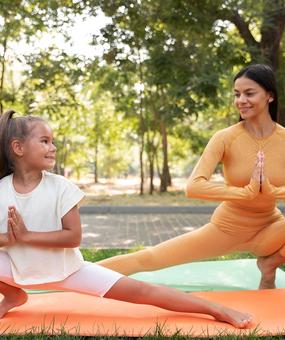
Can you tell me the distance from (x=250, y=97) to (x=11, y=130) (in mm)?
1541

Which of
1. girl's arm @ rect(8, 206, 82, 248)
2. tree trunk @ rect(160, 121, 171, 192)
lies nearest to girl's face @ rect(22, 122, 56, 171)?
girl's arm @ rect(8, 206, 82, 248)

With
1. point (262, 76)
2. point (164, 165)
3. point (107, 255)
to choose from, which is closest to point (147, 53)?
point (164, 165)

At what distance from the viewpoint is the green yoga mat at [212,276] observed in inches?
174

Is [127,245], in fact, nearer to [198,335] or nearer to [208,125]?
[198,335]

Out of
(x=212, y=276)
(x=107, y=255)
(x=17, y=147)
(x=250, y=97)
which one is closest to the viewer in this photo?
(x=17, y=147)

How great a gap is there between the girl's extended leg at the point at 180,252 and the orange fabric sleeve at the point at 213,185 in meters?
0.32

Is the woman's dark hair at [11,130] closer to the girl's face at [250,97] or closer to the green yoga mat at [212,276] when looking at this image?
the girl's face at [250,97]

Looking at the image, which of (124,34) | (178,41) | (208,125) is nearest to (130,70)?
(124,34)

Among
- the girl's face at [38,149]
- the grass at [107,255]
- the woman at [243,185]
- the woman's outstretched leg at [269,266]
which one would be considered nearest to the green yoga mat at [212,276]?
the woman's outstretched leg at [269,266]

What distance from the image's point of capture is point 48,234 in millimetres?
2973

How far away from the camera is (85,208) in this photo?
11750mm

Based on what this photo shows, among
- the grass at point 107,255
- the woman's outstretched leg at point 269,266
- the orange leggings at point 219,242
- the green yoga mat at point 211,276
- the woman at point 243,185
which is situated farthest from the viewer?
the grass at point 107,255

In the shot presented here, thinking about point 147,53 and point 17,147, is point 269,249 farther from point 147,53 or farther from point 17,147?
point 147,53

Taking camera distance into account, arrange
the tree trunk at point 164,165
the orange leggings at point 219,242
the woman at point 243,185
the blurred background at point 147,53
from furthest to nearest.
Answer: the tree trunk at point 164,165, the blurred background at point 147,53, the orange leggings at point 219,242, the woman at point 243,185
